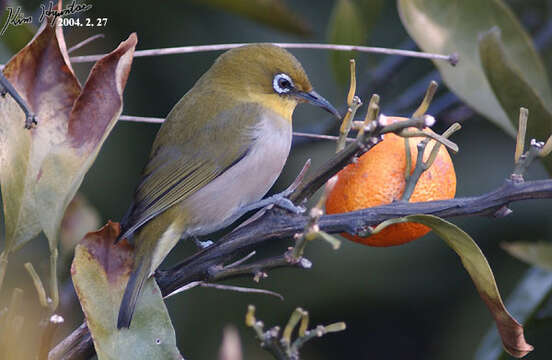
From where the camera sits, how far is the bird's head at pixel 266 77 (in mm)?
2750

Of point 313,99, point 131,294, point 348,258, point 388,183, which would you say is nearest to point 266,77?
point 313,99

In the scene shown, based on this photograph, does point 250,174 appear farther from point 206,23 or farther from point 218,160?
point 206,23

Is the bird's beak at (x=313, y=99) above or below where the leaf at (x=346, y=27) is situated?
below

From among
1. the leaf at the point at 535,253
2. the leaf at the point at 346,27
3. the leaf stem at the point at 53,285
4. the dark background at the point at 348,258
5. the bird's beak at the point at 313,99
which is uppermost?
the leaf at the point at 346,27

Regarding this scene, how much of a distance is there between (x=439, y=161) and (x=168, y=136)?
0.93m

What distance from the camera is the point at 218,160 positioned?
103 inches

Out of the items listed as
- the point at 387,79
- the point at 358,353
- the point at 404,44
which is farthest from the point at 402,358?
the point at 404,44

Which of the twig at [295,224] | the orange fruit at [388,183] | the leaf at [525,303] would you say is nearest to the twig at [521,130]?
the twig at [295,224]

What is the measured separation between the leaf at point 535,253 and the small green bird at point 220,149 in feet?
2.54

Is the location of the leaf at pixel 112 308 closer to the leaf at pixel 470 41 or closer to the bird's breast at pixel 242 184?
the bird's breast at pixel 242 184

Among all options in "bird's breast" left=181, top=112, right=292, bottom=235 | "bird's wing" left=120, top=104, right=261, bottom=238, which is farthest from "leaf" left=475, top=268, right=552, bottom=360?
"bird's wing" left=120, top=104, right=261, bottom=238

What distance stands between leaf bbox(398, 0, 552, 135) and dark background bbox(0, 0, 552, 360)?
2.01 ft

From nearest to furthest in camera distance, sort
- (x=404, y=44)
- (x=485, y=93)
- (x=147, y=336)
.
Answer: (x=147, y=336), (x=485, y=93), (x=404, y=44)

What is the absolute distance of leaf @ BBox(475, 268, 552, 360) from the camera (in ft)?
8.30
